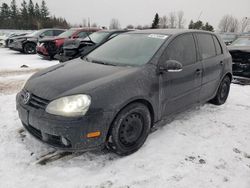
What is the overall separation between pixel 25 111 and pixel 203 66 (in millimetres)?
2858

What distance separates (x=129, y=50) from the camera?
11.6 feet

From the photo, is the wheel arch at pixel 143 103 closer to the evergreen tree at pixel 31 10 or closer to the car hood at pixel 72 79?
the car hood at pixel 72 79

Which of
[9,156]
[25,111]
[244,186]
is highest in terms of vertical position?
[25,111]

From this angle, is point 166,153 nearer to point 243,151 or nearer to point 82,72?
point 243,151

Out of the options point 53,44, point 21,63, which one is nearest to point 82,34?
point 53,44

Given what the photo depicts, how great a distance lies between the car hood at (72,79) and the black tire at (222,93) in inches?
102

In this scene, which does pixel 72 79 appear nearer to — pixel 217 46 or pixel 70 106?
pixel 70 106

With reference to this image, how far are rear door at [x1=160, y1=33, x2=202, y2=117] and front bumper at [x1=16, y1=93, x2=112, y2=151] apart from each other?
3.44ft

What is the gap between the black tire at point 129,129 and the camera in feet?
8.84

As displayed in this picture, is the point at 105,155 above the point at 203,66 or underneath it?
underneath

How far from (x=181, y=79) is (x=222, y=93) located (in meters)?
1.92

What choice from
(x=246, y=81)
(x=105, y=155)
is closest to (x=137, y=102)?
(x=105, y=155)

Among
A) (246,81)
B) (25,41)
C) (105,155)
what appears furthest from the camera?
(25,41)

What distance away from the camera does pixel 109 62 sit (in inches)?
132
